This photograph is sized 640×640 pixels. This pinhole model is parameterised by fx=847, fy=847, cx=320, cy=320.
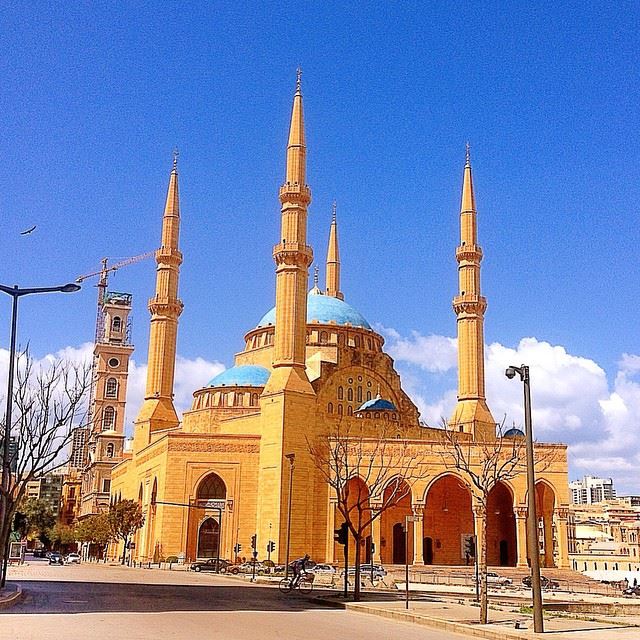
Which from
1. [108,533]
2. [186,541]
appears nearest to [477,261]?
[186,541]

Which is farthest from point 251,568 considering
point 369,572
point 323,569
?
point 369,572

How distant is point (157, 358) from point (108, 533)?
15510mm

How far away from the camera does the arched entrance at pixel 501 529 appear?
56125mm

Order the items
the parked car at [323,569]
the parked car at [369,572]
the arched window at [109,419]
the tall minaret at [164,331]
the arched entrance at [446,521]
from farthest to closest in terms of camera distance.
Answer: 1. the arched window at [109,419]
2. the tall minaret at [164,331]
3. the arched entrance at [446,521]
4. the parked car at [323,569]
5. the parked car at [369,572]

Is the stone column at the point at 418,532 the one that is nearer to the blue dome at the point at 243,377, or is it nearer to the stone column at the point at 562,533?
the stone column at the point at 562,533

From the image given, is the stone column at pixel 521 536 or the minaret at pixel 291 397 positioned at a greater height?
the minaret at pixel 291 397

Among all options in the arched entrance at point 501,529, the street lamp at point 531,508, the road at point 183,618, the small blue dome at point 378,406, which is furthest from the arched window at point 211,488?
the street lamp at point 531,508

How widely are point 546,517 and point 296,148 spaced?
2858cm

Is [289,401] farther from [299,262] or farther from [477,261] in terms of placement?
[477,261]

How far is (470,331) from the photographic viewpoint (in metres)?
56.6

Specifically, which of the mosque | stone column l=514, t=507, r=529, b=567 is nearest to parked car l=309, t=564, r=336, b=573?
the mosque

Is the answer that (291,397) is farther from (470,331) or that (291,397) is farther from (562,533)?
(562,533)

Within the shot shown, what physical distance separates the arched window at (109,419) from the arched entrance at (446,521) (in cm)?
5857

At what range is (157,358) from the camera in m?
61.3
